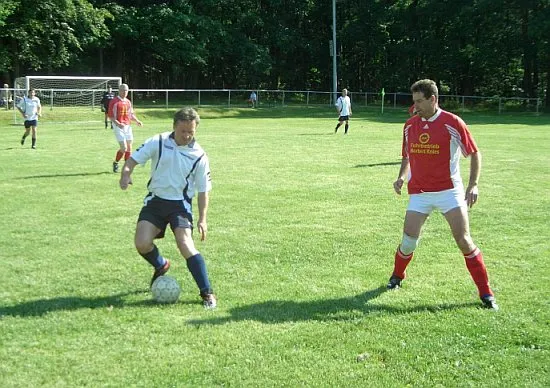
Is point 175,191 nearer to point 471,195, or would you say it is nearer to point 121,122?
point 471,195

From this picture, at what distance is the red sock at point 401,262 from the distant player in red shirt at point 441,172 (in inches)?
6.0

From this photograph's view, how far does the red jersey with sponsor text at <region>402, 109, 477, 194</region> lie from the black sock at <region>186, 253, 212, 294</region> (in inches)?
83.2

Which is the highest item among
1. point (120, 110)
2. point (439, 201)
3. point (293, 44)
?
point (293, 44)

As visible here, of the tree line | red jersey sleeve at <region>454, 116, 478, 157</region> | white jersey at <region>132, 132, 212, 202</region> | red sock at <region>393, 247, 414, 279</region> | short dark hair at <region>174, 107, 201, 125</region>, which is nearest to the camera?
short dark hair at <region>174, 107, 201, 125</region>

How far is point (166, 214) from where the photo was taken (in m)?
5.87

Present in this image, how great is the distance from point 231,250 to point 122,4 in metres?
49.1

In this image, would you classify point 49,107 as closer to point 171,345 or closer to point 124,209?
point 124,209

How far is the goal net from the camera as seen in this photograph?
3478 cm

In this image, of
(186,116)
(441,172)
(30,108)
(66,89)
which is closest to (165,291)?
(186,116)

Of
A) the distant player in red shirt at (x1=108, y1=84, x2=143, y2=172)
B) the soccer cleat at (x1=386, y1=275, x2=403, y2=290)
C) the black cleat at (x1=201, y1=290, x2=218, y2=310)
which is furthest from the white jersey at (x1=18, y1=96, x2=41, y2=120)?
the soccer cleat at (x1=386, y1=275, x2=403, y2=290)

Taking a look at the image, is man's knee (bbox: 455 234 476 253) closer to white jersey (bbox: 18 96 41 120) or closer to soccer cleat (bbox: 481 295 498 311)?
soccer cleat (bbox: 481 295 498 311)

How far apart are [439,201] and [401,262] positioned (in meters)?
0.76

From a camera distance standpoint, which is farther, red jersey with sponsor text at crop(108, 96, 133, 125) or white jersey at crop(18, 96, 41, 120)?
white jersey at crop(18, 96, 41, 120)

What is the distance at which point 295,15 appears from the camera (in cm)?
5894
